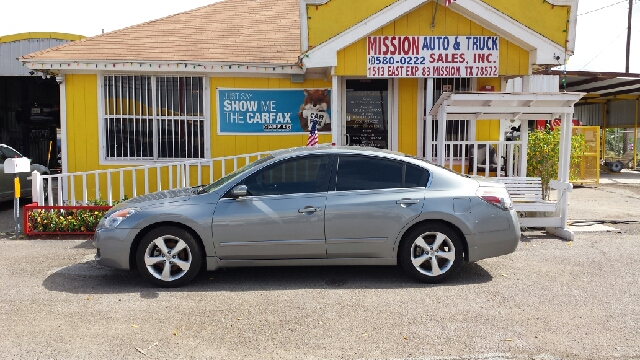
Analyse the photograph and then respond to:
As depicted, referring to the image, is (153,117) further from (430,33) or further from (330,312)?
(330,312)

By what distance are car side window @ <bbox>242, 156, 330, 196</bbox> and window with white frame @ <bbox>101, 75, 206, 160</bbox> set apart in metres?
4.66

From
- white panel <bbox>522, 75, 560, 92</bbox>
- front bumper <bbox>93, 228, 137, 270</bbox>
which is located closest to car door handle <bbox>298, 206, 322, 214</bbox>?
front bumper <bbox>93, 228, 137, 270</bbox>

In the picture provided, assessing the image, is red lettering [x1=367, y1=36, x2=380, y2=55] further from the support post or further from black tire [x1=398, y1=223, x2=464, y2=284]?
black tire [x1=398, y1=223, x2=464, y2=284]

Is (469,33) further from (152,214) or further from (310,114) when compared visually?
(152,214)

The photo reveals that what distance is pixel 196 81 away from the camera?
33.3ft

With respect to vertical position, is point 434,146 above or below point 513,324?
above

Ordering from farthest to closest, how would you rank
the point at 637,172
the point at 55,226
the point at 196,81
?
the point at 637,172 < the point at 196,81 < the point at 55,226

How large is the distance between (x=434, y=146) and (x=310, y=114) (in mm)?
2387

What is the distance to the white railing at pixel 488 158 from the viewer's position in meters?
8.80

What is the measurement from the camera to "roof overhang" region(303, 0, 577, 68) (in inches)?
345

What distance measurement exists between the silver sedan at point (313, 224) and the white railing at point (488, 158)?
2653 millimetres

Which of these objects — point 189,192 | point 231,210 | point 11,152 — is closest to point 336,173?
point 231,210

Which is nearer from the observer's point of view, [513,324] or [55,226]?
[513,324]

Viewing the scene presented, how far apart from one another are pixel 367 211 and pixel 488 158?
410cm
